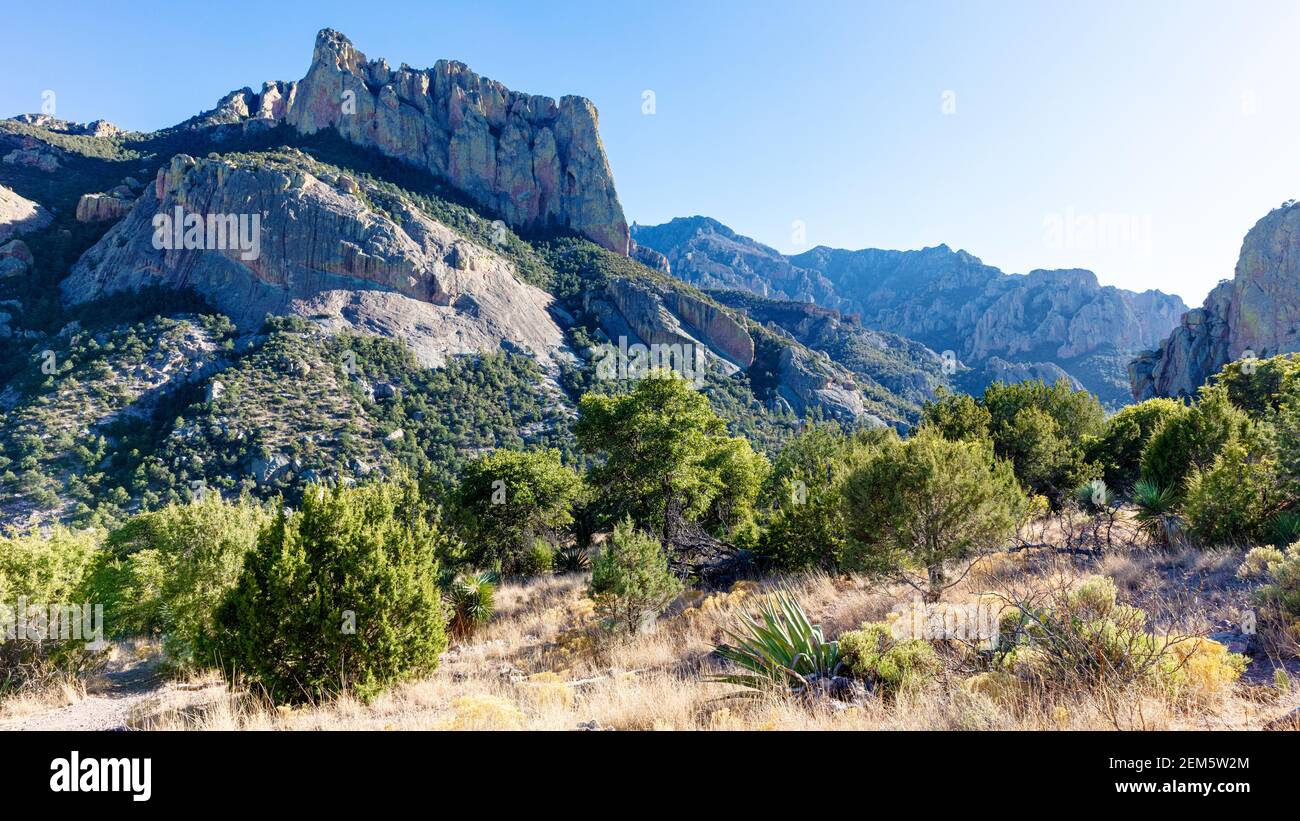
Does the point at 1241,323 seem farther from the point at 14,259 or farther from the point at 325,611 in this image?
the point at 14,259

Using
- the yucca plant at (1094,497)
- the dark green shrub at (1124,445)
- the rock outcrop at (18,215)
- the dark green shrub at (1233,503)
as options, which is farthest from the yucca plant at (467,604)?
the rock outcrop at (18,215)

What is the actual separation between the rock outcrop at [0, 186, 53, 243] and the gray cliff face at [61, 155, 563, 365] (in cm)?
1330

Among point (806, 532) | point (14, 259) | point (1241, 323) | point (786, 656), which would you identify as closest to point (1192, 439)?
point (806, 532)

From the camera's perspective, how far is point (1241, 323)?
5912 centimetres

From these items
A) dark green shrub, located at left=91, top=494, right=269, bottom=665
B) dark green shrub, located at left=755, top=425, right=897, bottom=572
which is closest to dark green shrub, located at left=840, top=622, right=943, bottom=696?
dark green shrub, located at left=755, top=425, right=897, bottom=572

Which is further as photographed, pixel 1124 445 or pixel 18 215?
pixel 18 215

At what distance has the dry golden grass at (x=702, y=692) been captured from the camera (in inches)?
139

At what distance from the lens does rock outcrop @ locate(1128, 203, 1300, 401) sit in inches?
2244

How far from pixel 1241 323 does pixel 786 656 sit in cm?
8497

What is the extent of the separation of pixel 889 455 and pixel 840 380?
281 feet

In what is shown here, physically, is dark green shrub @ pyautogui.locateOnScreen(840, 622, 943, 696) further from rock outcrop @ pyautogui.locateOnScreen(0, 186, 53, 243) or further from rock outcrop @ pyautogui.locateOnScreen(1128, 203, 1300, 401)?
rock outcrop @ pyautogui.locateOnScreen(0, 186, 53, 243)

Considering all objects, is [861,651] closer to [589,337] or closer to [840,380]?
[589,337]

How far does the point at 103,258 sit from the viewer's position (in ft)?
232
